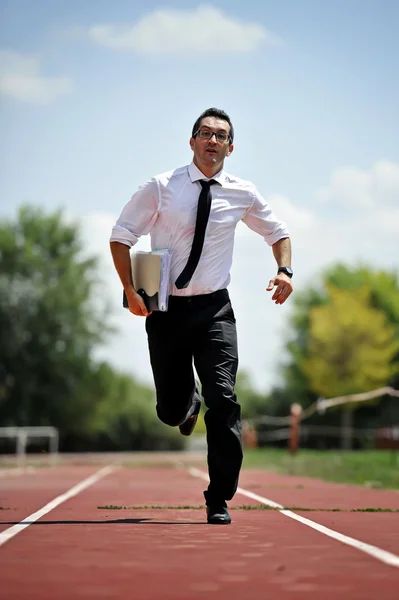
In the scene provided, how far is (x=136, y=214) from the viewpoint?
26.1ft

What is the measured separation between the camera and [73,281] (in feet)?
189

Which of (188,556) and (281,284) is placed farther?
(281,284)

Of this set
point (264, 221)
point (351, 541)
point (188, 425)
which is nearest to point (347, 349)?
point (188, 425)

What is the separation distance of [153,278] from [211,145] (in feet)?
3.45

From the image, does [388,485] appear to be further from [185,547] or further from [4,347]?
[4,347]

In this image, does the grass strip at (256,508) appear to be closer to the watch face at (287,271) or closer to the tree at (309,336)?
the watch face at (287,271)

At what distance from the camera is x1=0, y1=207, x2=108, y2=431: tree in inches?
2239

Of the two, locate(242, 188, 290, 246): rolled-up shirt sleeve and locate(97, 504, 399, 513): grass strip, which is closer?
locate(242, 188, 290, 246): rolled-up shirt sleeve

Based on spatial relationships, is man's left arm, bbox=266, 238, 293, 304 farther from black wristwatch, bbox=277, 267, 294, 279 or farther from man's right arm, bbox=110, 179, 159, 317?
man's right arm, bbox=110, 179, 159, 317

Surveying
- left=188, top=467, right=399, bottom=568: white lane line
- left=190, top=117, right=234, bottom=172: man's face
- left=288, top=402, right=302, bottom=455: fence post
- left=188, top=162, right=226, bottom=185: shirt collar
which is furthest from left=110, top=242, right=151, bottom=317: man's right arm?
left=288, top=402, right=302, bottom=455: fence post

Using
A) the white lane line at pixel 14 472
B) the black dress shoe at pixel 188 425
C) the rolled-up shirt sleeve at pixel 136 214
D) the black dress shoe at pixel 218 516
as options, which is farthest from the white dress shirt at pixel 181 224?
the white lane line at pixel 14 472

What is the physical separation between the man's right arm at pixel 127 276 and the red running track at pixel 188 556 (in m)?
1.43

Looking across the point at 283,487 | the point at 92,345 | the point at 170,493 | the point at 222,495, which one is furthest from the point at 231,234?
the point at 92,345

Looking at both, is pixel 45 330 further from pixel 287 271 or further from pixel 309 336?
pixel 287 271
